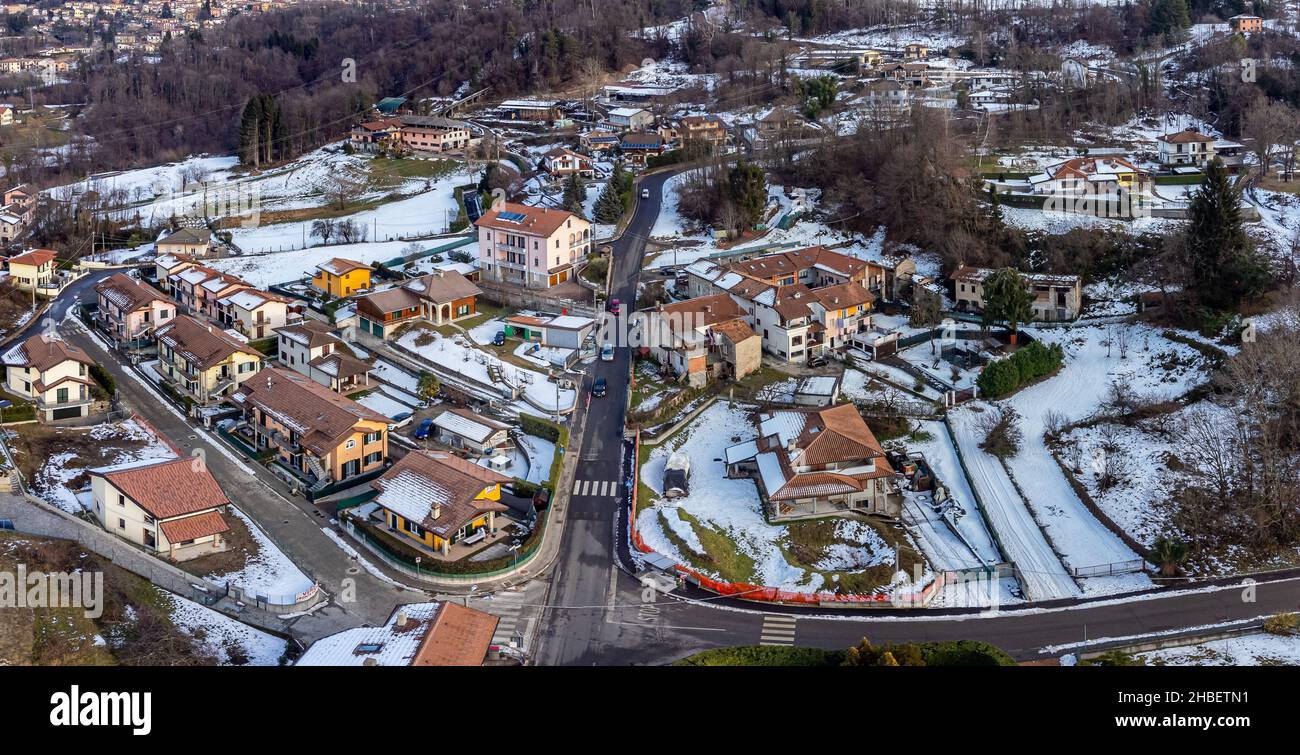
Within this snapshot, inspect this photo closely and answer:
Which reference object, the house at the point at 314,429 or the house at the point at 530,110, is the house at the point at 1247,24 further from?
the house at the point at 314,429

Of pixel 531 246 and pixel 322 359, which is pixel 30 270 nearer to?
pixel 322 359

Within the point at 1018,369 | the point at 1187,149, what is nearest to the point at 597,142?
the point at 1187,149

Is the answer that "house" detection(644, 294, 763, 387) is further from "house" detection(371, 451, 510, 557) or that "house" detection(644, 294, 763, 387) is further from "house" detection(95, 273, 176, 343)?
"house" detection(95, 273, 176, 343)

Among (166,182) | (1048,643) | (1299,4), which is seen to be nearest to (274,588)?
(1048,643)

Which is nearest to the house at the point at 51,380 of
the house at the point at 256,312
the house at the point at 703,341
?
the house at the point at 256,312

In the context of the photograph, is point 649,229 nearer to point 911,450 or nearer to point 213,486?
point 911,450

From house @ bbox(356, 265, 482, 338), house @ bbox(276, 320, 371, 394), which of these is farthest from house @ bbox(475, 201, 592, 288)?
house @ bbox(276, 320, 371, 394)
